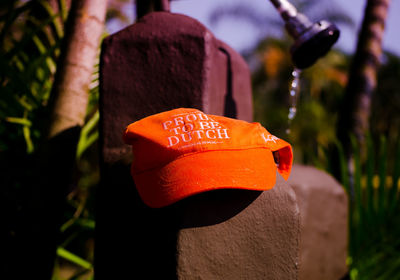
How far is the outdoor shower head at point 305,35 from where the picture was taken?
47.8 inches

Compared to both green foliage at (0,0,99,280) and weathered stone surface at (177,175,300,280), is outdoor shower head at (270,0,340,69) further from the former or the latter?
green foliage at (0,0,99,280)

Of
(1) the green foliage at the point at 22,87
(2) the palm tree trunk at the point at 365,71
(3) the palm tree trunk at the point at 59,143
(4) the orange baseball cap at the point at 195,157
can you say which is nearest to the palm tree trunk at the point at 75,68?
(3) the palm tree trunk at the point at 59,143

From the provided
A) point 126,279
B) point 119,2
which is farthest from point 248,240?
point 119,2

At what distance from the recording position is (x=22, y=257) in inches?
50.8

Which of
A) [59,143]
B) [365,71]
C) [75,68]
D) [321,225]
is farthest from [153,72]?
[365,71]

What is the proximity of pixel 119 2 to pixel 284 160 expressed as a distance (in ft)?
12.5

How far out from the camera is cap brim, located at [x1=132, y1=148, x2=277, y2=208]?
0.83 metres

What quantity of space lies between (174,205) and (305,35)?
832 mm

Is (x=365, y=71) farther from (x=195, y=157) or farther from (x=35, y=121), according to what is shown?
(x=35, y=121)

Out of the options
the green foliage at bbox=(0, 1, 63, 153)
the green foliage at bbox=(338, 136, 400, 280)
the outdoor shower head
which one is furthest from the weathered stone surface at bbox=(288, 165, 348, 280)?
the green foliage at bbox=(0, 1, 63, 153)

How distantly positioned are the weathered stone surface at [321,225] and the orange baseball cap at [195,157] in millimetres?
875

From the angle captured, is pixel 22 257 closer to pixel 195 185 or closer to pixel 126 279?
pixel 126 279

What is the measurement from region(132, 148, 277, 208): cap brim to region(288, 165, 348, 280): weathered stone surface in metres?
0.89

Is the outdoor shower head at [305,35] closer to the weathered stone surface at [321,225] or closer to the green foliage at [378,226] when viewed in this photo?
the weathered stone surface at [321,225]
